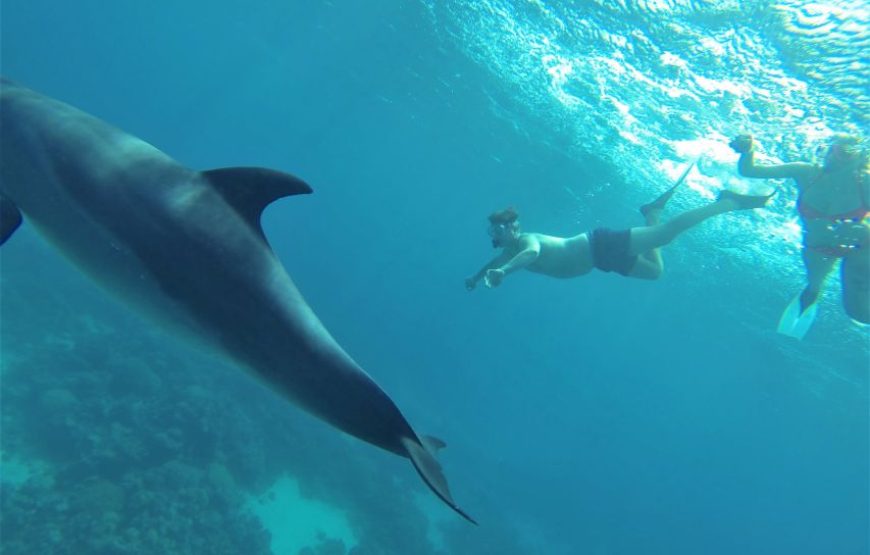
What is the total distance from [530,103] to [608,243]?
1784 cm

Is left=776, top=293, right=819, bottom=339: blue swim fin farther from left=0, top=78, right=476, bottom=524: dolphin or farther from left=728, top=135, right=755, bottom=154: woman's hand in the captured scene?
left=0, top=78, right=476, bottom=524: dolphin

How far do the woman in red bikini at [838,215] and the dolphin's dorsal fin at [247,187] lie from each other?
351 inches

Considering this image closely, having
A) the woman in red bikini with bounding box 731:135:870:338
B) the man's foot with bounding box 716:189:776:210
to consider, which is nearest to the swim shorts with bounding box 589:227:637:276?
the man's foot with bounding box 716:189:776:210

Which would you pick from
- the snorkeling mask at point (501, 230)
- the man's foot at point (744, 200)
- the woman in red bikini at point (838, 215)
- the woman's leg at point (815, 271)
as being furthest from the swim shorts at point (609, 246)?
the woman's leg at point (815, 271)

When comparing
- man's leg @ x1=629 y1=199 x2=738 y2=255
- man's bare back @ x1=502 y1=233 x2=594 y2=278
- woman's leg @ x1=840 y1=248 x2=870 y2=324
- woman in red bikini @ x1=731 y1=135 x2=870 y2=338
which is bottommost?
man's bare back @ x1=502 y1=233 x2=594 y2=278

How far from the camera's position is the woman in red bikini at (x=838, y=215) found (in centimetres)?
778

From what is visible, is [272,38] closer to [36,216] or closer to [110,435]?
[110,435]

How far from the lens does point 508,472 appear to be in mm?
33281

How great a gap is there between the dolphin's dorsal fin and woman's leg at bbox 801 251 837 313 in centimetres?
930

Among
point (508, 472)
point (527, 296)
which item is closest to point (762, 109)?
point (508, 472)

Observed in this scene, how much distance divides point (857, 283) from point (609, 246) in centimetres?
378

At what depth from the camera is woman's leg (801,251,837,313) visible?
Result: 8.76 m

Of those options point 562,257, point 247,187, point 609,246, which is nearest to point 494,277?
point 562,257

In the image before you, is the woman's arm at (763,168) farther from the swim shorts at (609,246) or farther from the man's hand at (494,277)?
the man's hand at (494,277)
